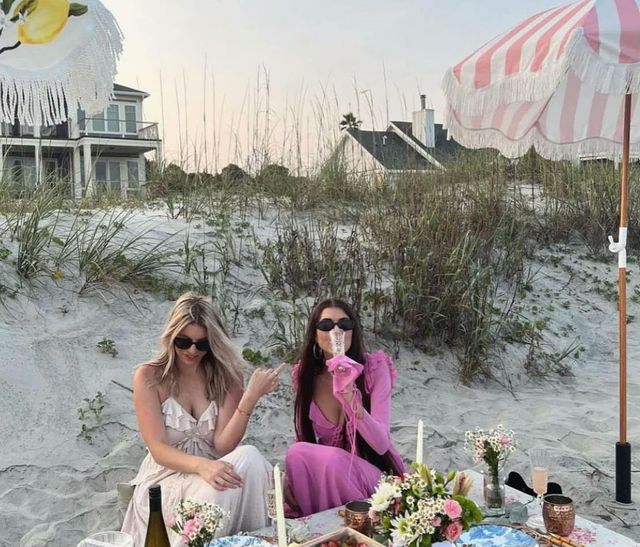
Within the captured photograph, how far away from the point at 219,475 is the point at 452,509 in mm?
1076

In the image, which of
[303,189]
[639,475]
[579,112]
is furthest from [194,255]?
[639,475]

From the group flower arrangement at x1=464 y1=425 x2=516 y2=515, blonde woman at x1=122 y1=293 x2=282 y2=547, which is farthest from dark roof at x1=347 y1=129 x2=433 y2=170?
flower arrangement at x1=464 y1=425 x2=516 y2=515

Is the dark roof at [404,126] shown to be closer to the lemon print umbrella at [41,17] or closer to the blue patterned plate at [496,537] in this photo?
the lemon print umbrella at [41,17]

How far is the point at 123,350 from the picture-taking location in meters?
4.59

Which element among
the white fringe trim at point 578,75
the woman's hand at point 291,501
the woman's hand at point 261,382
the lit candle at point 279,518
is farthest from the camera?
the woman's hand at point 291,501

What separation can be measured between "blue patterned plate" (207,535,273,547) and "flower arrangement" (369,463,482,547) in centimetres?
44

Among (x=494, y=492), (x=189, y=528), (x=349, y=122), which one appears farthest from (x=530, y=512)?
(x=349, y=122)

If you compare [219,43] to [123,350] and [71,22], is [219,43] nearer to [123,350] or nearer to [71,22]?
[123,350]

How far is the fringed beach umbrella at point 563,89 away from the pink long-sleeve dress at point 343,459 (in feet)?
4.07

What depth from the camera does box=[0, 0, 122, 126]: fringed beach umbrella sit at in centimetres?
204

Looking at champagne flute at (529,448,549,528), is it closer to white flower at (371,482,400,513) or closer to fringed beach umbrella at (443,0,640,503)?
white flower at (371,482,400,513)

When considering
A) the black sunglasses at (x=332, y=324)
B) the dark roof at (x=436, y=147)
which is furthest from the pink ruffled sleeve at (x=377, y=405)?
the dark roof at (x=436, y=147)

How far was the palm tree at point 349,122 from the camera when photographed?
6.59 m

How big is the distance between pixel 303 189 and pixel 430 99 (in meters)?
1.62
